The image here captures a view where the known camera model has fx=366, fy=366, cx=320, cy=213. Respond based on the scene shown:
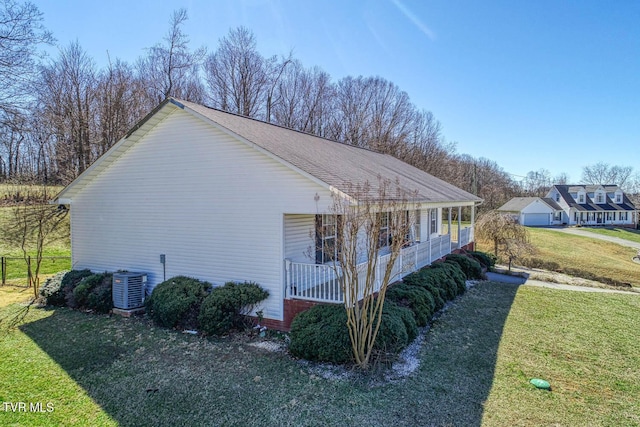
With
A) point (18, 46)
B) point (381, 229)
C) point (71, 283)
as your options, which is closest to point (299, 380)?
point (381, 229)

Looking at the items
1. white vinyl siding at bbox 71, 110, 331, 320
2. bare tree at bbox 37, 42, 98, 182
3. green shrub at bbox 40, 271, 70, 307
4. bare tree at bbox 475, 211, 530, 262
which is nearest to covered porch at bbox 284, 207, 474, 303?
white vinyl siding at bbox 71, 110, 331, 320

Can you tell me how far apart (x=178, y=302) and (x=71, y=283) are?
488 cm

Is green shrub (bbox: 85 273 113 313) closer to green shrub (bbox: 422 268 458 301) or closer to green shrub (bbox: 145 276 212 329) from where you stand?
green shrub (bbox: 145 276 212 329)

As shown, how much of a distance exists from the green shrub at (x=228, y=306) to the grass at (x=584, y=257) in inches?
804

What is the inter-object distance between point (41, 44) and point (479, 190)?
56532 mm

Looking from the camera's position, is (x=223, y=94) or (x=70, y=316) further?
(x=223, y=94)

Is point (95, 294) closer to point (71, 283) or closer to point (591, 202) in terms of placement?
point (71, 283)

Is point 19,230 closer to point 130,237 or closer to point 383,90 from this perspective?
point 130,237

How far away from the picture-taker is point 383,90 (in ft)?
132

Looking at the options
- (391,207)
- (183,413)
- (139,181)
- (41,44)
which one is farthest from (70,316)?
(41,44)

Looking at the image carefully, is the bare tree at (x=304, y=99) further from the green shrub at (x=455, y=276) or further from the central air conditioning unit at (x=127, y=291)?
the central air conditioning unit at (x=127, y=291)

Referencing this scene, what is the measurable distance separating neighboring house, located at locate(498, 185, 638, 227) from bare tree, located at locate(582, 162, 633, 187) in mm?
25310

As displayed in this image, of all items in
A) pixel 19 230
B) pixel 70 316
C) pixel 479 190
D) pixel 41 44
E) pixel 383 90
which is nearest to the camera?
pixel 70 316

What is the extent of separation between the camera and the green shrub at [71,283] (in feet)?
36.0
